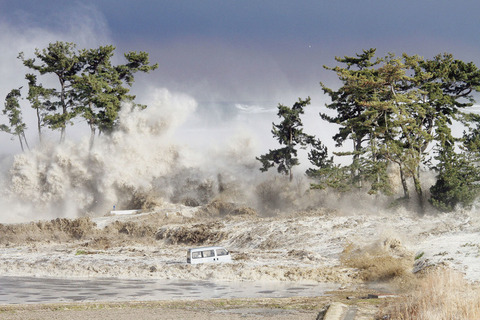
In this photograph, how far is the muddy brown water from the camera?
63.9 feet

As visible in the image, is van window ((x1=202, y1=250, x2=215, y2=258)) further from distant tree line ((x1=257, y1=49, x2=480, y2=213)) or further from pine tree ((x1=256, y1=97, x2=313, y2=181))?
pine tree ((x1=256, y1=97, x2=313, y2=181))

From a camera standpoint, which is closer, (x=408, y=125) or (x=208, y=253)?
(x=208, y=253)

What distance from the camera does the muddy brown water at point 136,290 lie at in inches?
767

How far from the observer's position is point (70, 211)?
197 ft

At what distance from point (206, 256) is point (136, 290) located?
6.67 metres

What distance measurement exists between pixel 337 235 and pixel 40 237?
81.2 feet

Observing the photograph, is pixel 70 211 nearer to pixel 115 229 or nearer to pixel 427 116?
pixel 115 229

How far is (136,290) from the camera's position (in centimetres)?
2138

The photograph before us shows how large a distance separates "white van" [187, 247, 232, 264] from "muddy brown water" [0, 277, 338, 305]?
312 centimetres

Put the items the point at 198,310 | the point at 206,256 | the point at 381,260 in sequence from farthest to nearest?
the point at 206,256, the point at 381,260, the point at 198,310

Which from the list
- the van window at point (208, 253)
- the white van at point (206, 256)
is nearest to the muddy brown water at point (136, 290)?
the white van at point (206, 256)

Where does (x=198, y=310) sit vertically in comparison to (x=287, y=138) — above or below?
below

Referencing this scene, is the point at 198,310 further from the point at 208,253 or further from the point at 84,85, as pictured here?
the point at 84,85

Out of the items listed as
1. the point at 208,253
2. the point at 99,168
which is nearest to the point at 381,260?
the point at 208,253
